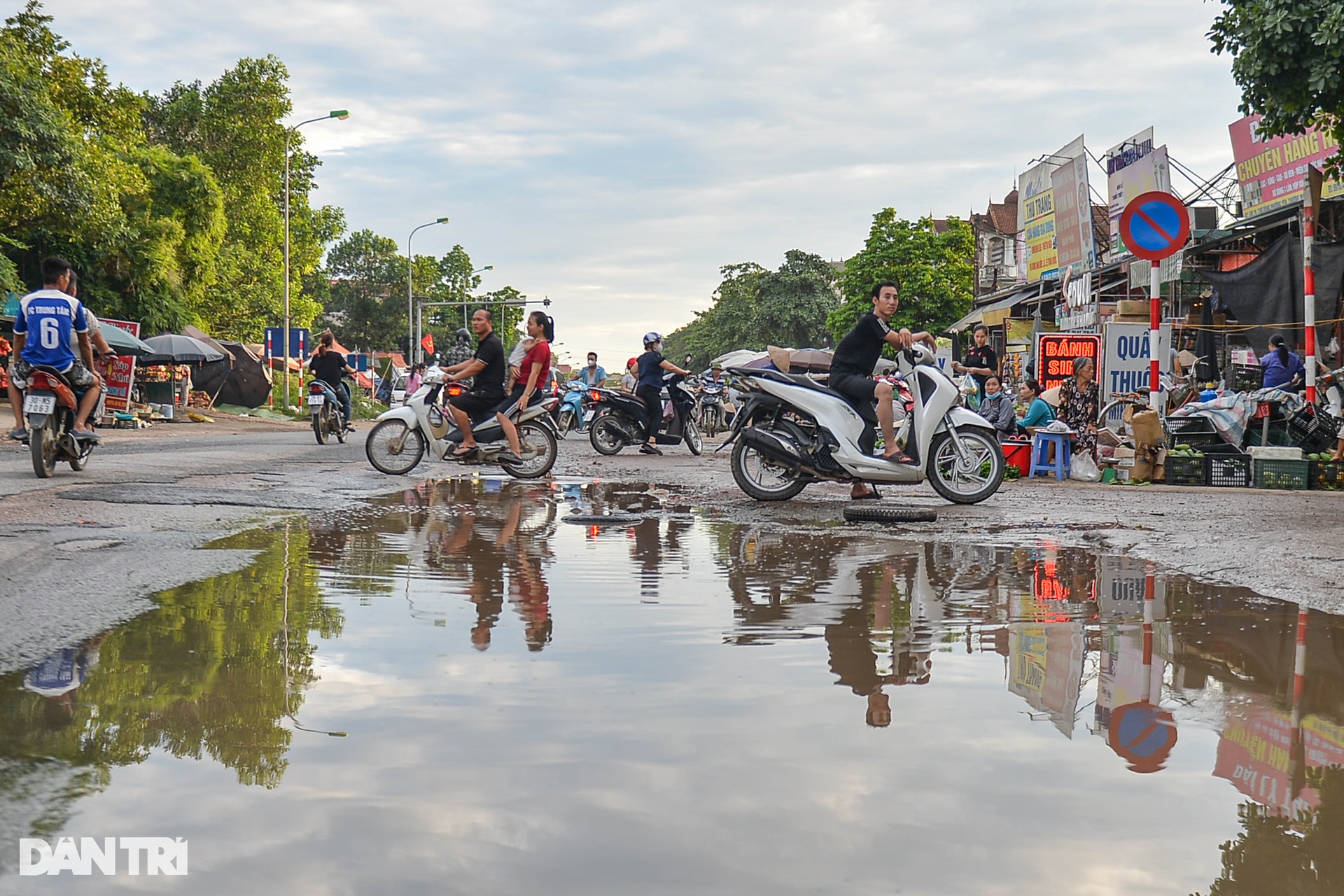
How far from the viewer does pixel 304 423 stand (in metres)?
36.9

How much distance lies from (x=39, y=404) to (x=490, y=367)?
13.4 ft

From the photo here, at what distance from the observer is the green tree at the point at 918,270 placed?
62.4 metres

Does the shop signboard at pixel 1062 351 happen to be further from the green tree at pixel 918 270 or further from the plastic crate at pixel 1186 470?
the green tree at pixel 918 270

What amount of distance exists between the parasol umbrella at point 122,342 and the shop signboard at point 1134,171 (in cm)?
2045

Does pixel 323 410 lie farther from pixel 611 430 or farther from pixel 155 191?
pixel 155 191

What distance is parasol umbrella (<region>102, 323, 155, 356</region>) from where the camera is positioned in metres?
26.6

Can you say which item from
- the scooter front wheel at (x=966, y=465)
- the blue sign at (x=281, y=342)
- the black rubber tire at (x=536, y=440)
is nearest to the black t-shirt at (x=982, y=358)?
the black rubber tire at (x=536, y=440)

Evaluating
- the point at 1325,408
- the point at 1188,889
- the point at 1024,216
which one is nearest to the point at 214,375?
the point at 1024,216

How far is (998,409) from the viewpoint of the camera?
14.4m

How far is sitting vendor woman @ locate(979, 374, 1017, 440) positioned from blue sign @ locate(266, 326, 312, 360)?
2777 centimetres

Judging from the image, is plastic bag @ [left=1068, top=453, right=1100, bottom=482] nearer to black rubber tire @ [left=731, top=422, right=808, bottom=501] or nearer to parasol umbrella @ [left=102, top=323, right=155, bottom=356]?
black rubber tire @ [left=731, top=422, right=808, bottom=501]

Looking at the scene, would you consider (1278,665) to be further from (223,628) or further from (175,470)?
(175,470)

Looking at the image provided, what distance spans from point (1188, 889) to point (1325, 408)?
46.6ft

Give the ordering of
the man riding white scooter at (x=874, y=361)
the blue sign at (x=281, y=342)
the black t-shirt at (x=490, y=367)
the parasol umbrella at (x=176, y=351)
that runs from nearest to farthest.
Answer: the man riding white scooter at (x=874, y=361) → the black t-shirt at (x=490, y=367) → the parasol umbrella at (x=176, y=351) → the blue sign at (x=281, y=342)
